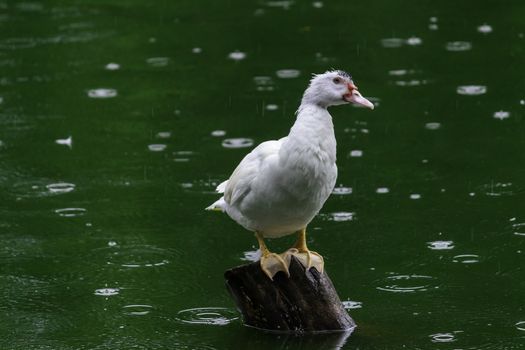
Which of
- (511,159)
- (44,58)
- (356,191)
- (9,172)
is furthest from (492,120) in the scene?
(44,58)

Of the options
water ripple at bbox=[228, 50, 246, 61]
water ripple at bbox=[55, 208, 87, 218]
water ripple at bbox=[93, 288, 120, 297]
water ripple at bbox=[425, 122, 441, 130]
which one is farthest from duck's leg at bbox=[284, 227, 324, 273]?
water ripple at bbox=[228, 50, 246, 61]

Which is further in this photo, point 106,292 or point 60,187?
point 60,187

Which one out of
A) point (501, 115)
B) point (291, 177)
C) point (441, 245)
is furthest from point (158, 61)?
point (291, 177)

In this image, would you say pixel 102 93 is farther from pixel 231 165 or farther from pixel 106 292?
pixel 106 292

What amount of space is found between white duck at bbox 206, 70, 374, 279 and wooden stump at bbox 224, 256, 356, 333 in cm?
11

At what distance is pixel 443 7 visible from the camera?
1523 centimetres

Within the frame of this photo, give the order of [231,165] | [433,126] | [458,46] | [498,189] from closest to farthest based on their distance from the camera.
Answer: [498,189] → [231,165] → [433,126] → [458,46]

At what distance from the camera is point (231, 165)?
1016cm

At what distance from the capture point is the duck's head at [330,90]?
673 centimetres

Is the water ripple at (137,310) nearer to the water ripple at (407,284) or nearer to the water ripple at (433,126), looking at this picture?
the water ripple at (407,284)

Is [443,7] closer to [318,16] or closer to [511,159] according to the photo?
[318,16]

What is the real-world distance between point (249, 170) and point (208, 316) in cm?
111

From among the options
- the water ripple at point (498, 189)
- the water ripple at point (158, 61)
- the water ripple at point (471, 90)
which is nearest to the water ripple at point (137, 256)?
the water ripple at point (498, 189)

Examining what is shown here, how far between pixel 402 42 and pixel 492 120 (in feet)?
9.53
